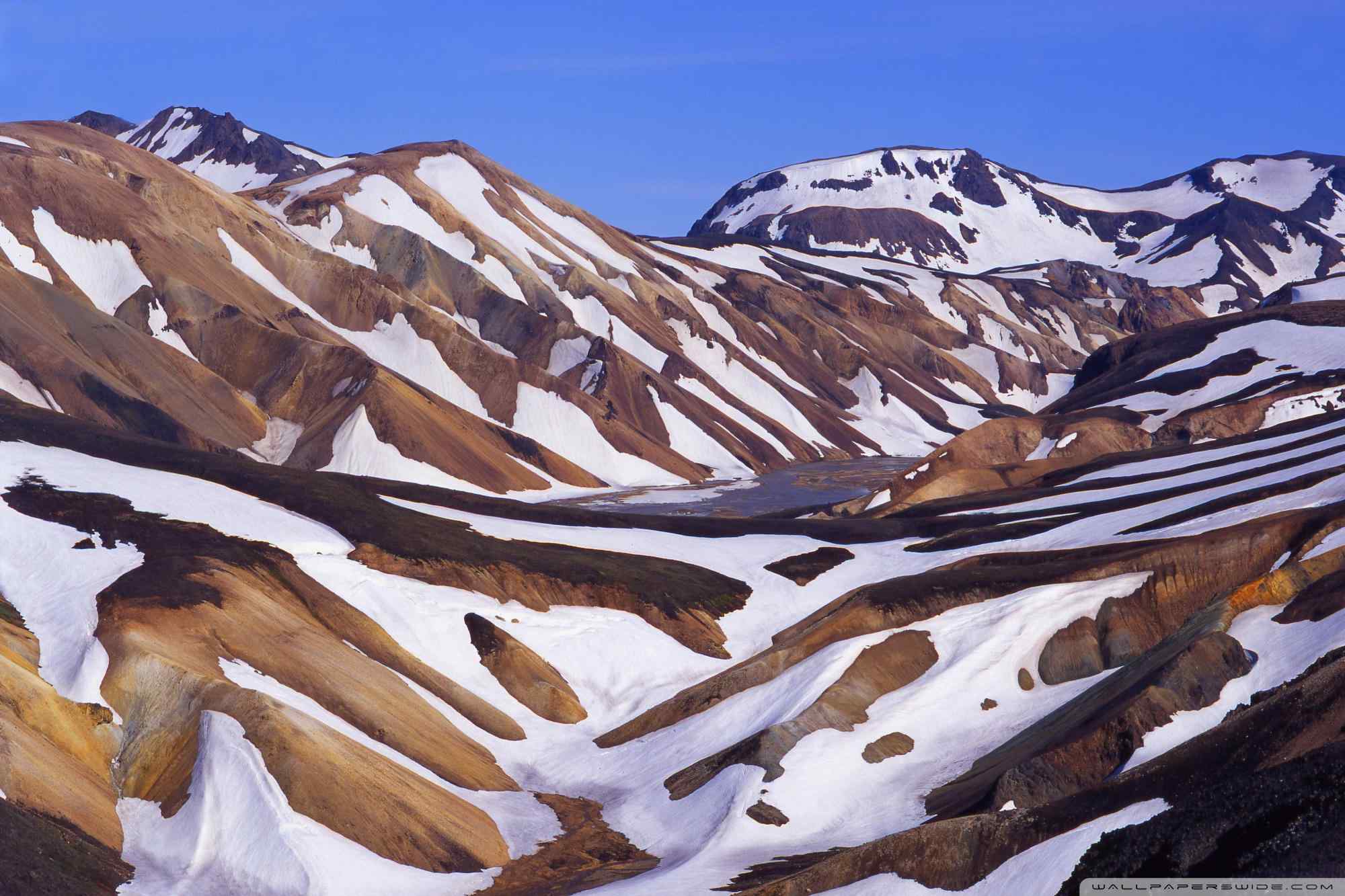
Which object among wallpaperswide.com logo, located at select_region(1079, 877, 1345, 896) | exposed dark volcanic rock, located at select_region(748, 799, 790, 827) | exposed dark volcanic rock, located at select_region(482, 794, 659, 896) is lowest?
wallpaperswide.com logo, located at select_region(1079, 877, 1345, 896)

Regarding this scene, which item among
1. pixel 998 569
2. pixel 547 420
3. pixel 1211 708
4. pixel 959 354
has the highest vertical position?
pixel 959 354

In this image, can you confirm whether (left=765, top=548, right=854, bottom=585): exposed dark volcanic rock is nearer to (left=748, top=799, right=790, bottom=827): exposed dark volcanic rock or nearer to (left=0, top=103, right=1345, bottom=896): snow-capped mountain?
(left=0, top=103, right=1345, bottom=896): snow-capped mountain

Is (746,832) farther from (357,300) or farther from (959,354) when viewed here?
(959,354)

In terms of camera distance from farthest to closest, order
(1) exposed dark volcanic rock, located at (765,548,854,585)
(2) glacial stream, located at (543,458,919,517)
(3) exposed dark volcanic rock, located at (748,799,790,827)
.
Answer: (2) glacial stream, located at (543,458,919,517), (1) exposed dark volcanic rock, located at (765,548,854,585), (3) exposed dark volcanic rock, located at (748,799,790,827)

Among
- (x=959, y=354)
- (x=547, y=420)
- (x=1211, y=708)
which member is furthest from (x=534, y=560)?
(x=959, y=354)

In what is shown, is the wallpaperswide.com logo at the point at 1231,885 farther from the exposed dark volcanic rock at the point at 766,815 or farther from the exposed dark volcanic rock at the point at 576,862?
the exposed dark volcanic rock at the point at 766,815

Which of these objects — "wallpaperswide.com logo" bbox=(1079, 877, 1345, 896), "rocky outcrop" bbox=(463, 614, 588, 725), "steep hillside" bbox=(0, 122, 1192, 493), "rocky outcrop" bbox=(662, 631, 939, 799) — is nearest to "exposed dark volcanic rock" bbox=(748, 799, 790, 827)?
"rocky outcrop" bbox=(662, 631, 939, 799)

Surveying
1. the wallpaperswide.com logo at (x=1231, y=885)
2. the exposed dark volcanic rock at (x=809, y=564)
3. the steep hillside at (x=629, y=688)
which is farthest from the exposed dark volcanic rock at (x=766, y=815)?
the exposed dark volcanic rock at (x=809, y=564)

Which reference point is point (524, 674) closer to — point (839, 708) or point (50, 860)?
point (839, 708)

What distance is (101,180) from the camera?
10744 centimetres

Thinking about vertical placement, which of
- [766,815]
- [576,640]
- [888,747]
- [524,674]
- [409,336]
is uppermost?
[409,336]

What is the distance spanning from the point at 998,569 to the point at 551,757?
1753cm

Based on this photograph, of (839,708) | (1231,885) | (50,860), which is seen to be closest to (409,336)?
(839,708)

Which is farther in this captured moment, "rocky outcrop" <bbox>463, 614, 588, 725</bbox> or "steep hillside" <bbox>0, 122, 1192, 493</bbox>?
"steep hillside" <bbox>0, 122, 1192, 493</bbox>
